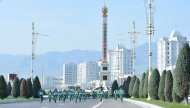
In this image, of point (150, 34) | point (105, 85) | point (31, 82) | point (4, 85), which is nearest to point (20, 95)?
point (31, 82)

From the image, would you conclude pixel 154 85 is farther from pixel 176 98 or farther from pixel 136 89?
pixel 136 89

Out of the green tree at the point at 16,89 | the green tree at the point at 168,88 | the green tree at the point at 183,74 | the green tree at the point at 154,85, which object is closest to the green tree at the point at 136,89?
the green tree at the point at 16,89

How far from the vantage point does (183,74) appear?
38562 mm

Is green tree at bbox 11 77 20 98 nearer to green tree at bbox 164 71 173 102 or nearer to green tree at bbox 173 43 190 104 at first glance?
green tree at bbox 164 71 173 102

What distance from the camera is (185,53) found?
39.3m

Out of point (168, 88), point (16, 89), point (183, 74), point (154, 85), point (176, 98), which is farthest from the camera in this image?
point (16, 89)

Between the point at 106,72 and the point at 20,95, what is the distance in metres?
97.5

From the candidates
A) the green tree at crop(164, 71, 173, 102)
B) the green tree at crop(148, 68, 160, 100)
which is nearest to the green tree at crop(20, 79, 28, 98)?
the green tree at crop(148, 68, 160, 100)

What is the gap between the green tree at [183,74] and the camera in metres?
38.2

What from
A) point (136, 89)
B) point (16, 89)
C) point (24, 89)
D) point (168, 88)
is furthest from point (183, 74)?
point (16, 89)

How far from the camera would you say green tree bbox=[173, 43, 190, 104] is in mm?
38156

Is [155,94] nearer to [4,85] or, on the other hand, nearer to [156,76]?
[156,76]

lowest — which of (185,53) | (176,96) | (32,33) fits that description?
(176,96)

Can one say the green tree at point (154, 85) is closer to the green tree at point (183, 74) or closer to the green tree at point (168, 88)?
the green tree at point (168, 88)
